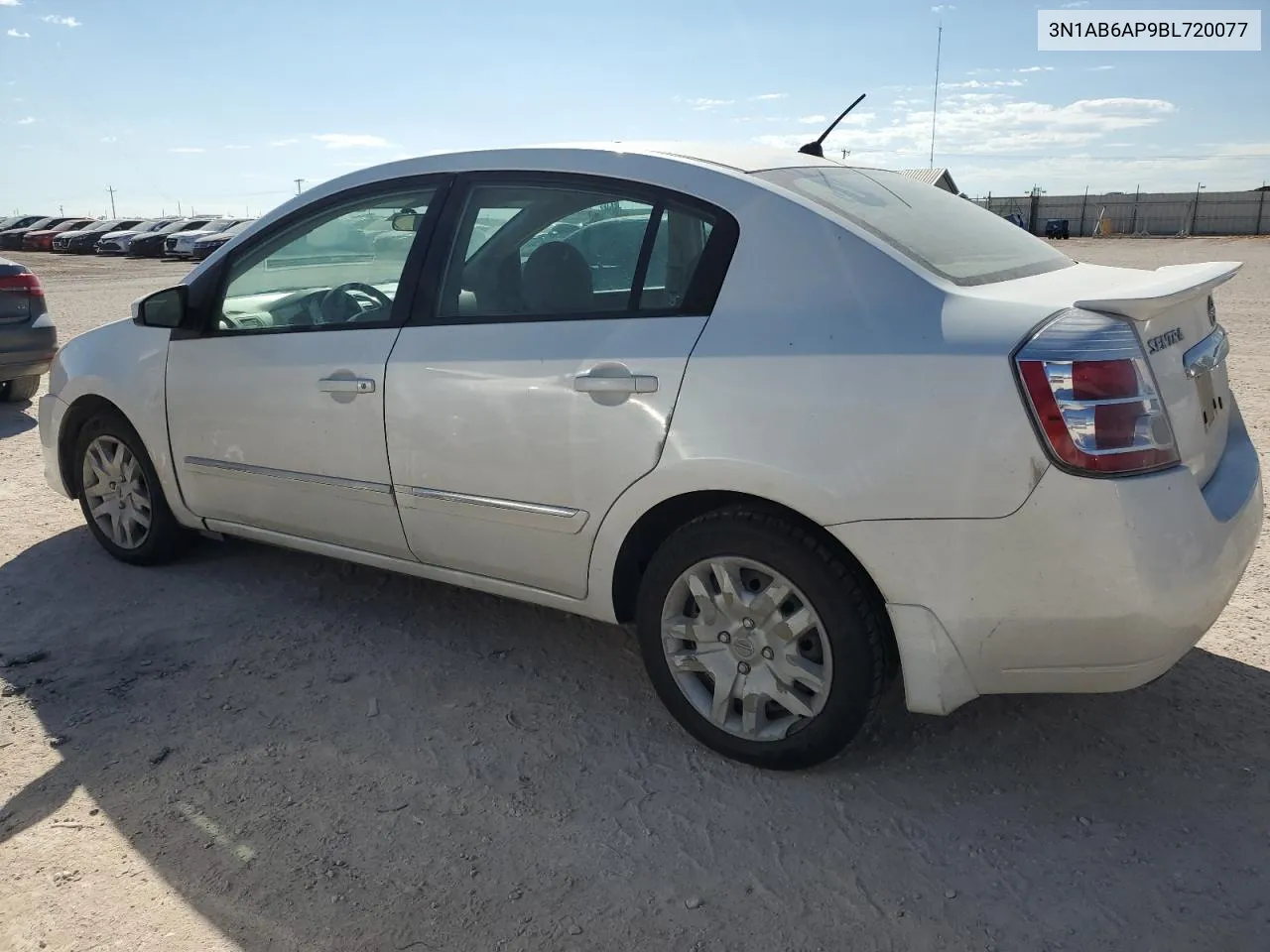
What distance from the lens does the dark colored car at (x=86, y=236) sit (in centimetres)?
4094

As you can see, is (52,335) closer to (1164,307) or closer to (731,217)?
(731,217)

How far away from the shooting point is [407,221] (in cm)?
361

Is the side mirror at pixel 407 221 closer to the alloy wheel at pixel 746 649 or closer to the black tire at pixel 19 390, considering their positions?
the alloy wheel at pixel 746 649

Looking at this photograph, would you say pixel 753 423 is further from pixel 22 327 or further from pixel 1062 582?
pixel 22 327

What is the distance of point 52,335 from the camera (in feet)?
27.4

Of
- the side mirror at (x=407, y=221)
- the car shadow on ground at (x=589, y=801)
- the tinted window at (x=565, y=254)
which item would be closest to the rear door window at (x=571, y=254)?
the tinted window at (x=565, y=254)

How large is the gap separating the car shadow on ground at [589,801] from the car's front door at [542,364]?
560mm

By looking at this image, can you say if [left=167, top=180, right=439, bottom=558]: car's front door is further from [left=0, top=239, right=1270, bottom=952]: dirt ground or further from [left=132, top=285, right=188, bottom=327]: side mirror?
[left=0, top=239, right=1270, bottom=952]: dirt ground

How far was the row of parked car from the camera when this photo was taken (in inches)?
1341

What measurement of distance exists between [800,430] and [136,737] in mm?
2235

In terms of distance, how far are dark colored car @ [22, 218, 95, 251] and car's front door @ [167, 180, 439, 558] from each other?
45.5m

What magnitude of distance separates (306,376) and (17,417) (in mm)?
5781

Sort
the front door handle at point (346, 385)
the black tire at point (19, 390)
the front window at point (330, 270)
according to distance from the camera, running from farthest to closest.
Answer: the black tire at point (19, 390), the front window at point (330, 270), the front door handle at point (346, 385)

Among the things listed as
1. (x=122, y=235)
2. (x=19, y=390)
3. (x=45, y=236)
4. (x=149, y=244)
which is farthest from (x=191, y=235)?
(x=19, y=390)
